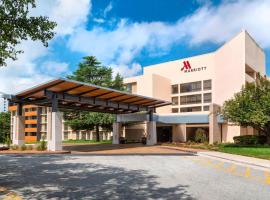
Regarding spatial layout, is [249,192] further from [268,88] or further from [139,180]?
[268,88]

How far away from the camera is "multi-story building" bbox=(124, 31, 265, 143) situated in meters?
45.0

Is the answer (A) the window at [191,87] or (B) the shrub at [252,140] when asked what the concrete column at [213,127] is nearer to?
(B) the shrub at [252,140]

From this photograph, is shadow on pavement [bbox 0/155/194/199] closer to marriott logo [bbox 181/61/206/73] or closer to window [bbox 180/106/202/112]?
window [bbox 180/106/202/112]

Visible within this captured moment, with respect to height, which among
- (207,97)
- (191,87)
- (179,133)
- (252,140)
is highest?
(191,87)

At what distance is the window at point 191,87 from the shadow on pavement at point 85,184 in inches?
1628

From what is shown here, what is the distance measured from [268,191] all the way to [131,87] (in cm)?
5034

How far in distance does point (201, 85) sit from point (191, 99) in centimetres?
350

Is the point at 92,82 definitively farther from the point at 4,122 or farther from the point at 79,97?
the point at 4,122

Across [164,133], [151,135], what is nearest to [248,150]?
[151,135]

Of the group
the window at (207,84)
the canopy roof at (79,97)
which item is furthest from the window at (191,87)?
the canopy roof at (79,97)

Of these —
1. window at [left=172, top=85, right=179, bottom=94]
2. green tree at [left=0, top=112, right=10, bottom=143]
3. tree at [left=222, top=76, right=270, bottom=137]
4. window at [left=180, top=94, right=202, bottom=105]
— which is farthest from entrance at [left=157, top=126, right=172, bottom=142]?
green tree at [left=0, top=112, right=10, bottom=143]

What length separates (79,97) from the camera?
29047mm

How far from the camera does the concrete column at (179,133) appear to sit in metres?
50.5

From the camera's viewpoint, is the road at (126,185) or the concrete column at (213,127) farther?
the concrete column at (213,127)
